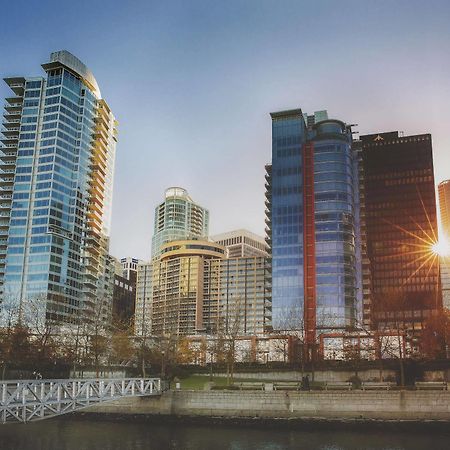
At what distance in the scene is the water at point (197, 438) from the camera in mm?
52438

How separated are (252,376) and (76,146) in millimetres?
119748

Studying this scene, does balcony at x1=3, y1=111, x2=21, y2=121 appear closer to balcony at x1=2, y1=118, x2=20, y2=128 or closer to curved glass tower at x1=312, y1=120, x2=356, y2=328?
balcony at x1=2, y1=118, x2=20, y2=128

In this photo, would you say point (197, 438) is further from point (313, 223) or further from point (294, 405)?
point (313, 223)

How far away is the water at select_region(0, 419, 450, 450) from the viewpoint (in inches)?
2064

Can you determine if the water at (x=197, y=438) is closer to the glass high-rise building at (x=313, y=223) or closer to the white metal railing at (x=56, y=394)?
the white metal railing at (x=56, y=394)

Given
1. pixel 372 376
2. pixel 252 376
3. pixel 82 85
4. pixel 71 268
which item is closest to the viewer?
pixel 372 376

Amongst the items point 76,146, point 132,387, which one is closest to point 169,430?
point 132,387

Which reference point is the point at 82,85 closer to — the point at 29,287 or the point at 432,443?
the point at 29,287

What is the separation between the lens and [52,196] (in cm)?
18188

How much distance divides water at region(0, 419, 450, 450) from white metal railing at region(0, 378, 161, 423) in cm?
223

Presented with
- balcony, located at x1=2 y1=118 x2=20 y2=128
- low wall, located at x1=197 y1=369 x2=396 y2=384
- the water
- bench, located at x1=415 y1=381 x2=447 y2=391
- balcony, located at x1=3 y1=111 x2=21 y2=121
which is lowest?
the water

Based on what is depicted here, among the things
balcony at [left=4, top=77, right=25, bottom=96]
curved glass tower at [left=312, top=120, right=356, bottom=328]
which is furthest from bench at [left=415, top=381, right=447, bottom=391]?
balcony at [left=4, top=77, right=25, bottom=96]

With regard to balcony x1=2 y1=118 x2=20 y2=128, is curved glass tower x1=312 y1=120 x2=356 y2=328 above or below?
below

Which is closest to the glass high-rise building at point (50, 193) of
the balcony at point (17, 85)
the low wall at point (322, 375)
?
the balcony at point (17, 85)
